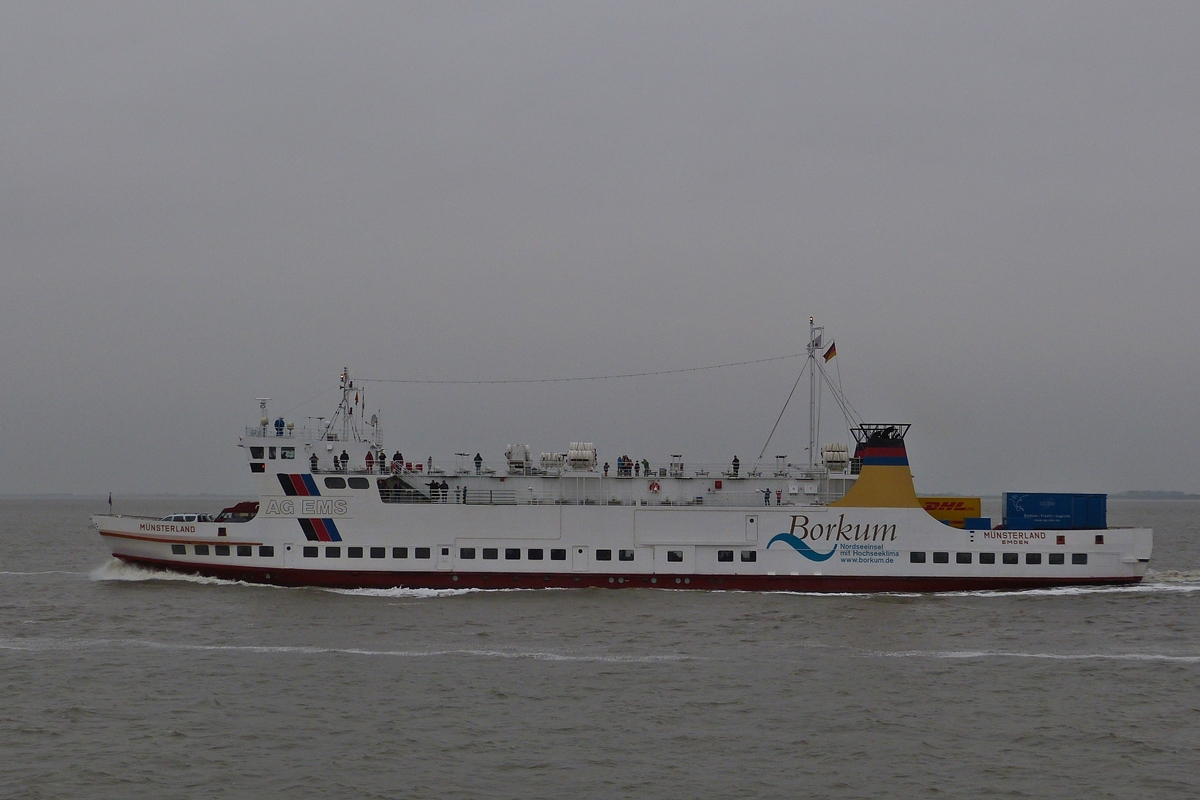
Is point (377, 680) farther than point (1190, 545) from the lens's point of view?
No

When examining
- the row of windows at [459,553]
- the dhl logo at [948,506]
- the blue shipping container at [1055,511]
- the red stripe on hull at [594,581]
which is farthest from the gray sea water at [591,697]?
the dhl logo at [948,506]

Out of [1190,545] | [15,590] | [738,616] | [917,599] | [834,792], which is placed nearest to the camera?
[834,792]

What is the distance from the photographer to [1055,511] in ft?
123

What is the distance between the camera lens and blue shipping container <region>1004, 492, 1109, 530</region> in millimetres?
37250

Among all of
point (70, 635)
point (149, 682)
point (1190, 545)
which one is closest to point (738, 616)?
point (149, 682)

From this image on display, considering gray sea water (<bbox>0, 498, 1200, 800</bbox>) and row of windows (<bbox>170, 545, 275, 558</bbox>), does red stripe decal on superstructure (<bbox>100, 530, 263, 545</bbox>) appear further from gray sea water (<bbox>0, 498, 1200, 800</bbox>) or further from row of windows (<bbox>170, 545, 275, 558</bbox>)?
gray sea water (<bbox>0, 498, 1200, 800</bbox>)

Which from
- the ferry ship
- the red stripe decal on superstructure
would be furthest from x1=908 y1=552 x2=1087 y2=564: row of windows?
the red stripe decal on superstructure

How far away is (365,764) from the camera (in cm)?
1811

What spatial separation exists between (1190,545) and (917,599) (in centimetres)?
4822

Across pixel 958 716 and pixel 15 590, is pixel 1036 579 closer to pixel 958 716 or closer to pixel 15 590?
pixel 958 716

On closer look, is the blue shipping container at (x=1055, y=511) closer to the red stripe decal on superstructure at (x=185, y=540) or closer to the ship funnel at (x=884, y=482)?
the ship funnel at (x=884, y=482)

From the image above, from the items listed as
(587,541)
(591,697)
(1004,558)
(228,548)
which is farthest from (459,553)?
(1004,558)

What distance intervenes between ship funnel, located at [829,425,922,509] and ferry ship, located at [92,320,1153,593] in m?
0.05

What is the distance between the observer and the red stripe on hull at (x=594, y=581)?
35656 millimetres
